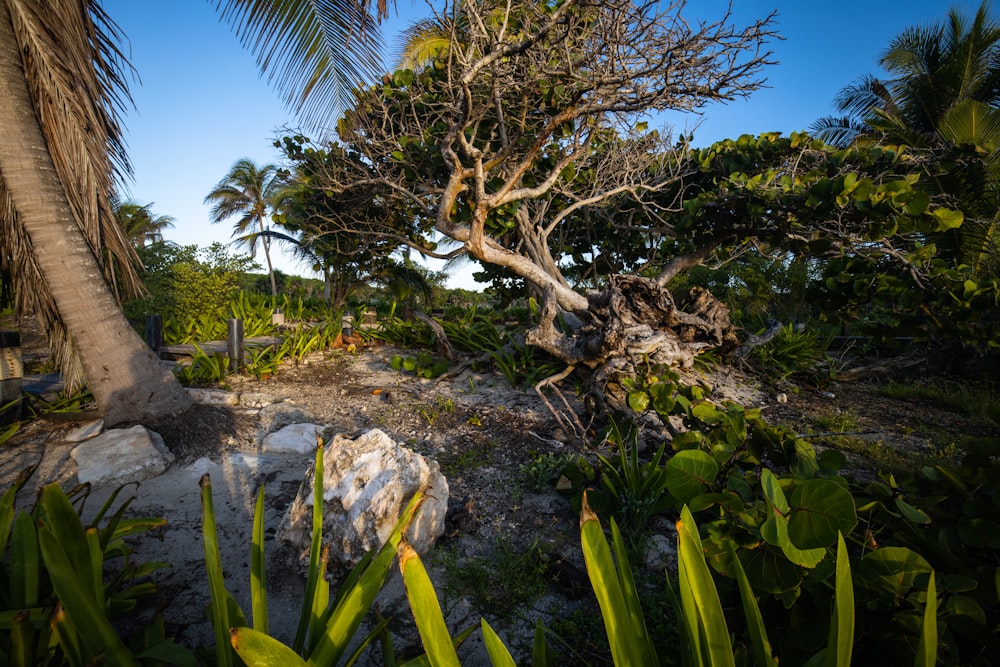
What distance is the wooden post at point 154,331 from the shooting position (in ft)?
18.0

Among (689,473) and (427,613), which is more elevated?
(689,473)

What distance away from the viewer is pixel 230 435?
3355 mm

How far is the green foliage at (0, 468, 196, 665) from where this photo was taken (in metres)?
0.95

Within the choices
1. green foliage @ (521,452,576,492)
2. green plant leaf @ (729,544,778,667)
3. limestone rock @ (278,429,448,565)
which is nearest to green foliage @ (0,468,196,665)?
limestone rock @ (278,429,448,565)

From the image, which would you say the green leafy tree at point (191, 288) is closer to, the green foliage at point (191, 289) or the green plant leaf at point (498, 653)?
the green foliage at point (191, 289)

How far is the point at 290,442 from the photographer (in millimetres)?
3191

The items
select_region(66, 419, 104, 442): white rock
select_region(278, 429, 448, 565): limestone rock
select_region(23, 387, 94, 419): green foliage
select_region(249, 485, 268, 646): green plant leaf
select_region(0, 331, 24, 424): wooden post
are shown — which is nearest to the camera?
select_region(249, 485, 268, 646): green plant leaf

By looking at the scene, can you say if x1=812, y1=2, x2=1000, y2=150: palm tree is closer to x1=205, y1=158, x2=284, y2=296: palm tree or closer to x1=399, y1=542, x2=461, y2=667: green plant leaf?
x1=399, y1=542, x2=461, y2=667: green plant leaf

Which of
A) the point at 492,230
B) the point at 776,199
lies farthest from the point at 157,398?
the point at 776,199

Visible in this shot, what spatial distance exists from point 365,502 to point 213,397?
123 inches

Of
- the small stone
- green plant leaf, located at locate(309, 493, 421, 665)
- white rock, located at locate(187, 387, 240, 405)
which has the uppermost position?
white rock, located at locate(187, 387, 240, 405)

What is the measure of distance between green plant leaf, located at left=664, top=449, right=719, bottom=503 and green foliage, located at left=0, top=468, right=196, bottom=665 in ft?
5.02

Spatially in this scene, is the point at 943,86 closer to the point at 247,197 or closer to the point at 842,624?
the point at 842,624

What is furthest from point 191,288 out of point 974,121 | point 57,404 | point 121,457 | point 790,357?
point 974,121
